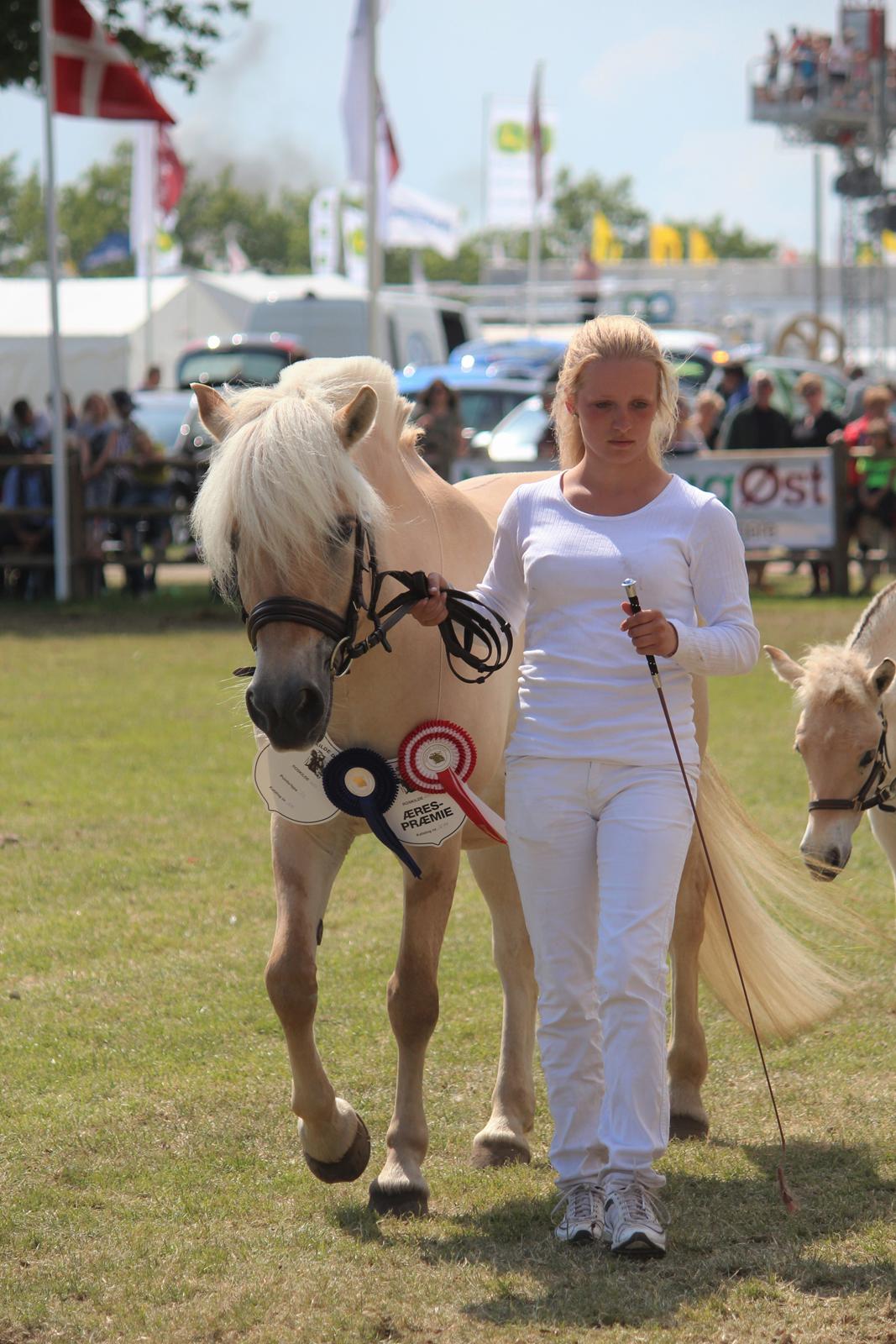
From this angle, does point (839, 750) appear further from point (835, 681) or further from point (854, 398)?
point (854, 398)

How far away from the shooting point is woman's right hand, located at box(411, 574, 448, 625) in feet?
12.5

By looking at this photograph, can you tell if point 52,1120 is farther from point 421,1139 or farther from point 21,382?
point 21,382

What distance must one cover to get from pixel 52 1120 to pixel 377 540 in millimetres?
1943

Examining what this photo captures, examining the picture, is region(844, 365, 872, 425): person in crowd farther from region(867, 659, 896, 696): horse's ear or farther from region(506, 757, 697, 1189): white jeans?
region(506, 757, 697, 1189): white jeans

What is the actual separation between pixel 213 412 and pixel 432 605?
0.69 meters

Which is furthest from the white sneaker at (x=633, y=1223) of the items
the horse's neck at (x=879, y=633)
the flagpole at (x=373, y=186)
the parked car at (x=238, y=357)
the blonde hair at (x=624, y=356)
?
the parked car at (x=238, y=357)

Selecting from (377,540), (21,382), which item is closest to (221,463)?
(377,540)

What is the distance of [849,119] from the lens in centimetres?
5169

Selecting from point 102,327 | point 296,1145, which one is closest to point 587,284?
point 102,327

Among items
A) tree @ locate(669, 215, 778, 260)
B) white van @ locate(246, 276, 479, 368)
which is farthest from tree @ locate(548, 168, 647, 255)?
white van @ locate(246, 276, 479, 368)

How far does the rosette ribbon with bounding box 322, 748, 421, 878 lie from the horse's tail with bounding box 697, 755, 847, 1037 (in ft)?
4.07

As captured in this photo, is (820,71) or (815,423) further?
(820,71)

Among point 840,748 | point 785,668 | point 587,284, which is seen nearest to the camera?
point 840,748

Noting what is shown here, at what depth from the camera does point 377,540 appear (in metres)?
3.76
